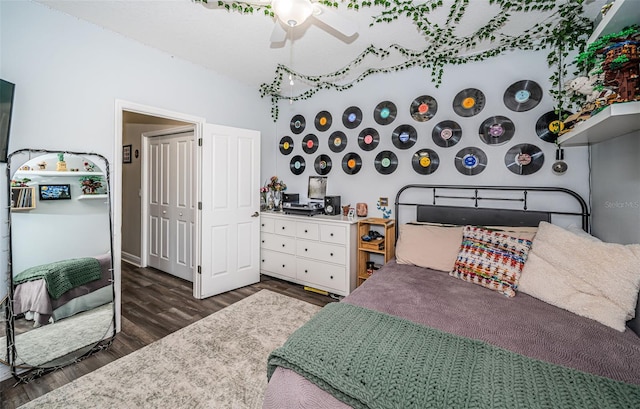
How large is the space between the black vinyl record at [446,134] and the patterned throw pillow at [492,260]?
3.62 ft

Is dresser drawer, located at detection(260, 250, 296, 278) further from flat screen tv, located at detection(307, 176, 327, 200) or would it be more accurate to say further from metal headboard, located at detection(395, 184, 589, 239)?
metal headboard, located at detection(395, 184, 589, 239)

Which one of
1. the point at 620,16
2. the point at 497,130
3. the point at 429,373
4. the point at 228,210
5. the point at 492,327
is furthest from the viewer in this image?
the point at 228,210

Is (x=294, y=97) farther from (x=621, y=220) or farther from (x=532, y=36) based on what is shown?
(x=621, y=220)

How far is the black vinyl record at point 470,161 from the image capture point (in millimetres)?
2844

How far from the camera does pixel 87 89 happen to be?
2344 mm

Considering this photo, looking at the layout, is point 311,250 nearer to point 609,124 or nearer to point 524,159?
point 524,159

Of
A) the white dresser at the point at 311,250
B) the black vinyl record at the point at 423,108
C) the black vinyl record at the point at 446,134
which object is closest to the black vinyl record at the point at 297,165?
the white dresser at the point at 311,250

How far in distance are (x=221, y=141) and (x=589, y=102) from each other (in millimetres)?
3240

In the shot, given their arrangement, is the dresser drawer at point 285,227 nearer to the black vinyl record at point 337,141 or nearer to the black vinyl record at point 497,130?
the black vinyl record at point 337,141

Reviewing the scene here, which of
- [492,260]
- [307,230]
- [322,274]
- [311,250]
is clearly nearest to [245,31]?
[307,230]

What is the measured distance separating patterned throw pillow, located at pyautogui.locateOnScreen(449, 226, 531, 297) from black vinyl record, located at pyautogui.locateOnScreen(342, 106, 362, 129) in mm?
1981

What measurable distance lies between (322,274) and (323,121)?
Answer: 203 centimetres

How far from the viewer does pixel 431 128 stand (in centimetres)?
310

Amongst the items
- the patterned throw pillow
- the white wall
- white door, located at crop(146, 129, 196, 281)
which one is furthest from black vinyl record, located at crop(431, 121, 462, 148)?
white door, located at crop(146, 129, 196, 281)
